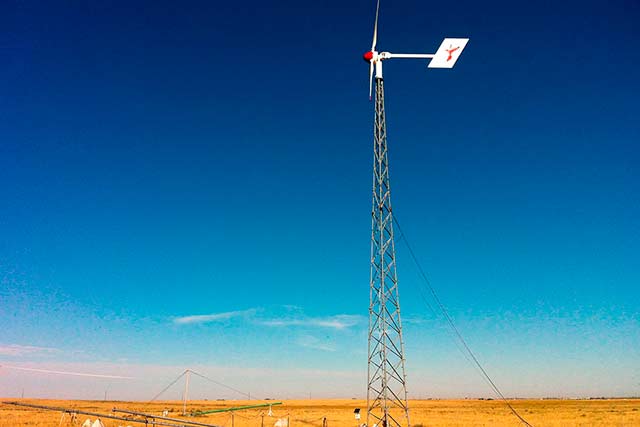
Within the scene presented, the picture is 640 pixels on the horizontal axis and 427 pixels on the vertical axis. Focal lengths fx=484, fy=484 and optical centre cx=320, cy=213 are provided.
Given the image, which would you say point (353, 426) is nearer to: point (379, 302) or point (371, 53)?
point (379, 302)

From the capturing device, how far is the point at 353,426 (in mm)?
49969

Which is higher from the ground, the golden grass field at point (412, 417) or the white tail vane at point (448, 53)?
the white tail vane at point (448, 53)

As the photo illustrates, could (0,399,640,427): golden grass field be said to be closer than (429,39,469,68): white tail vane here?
No

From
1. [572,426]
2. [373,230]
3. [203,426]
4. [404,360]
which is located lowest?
[572,426]

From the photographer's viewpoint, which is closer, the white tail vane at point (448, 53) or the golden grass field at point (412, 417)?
the white tail vane at point (448, 53)

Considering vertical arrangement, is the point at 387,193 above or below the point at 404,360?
above

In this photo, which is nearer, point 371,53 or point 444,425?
point 371,53

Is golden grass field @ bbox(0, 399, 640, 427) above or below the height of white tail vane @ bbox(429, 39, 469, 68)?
below

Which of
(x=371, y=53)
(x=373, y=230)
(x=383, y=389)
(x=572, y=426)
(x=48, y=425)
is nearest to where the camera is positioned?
(x=383, y=389)

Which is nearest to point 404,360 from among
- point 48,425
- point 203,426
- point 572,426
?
point 203,426

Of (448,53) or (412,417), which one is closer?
(448,53)

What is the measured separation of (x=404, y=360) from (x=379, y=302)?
4.30m

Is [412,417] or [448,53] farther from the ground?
[448,53]

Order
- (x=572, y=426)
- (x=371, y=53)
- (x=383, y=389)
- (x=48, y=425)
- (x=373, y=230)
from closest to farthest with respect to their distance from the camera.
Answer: (x=383, y=389), (x=373, y=230), (x=371, y=53), (x=48, y=425), (x=572, y=426)
